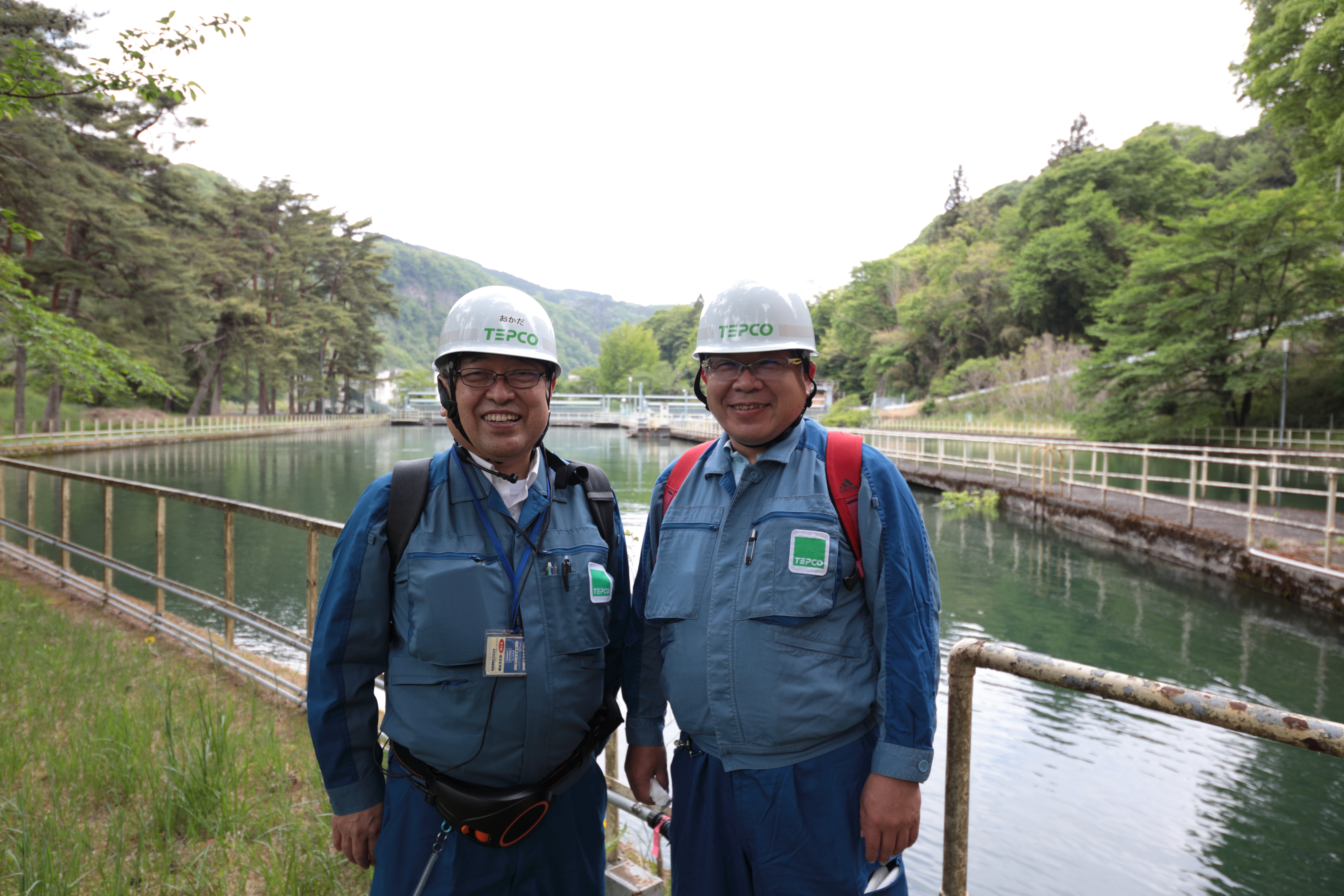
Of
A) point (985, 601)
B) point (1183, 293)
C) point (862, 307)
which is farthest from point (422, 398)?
point (985, 601)

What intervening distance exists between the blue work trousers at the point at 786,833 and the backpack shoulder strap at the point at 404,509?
832 mm

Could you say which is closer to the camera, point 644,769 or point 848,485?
point 848,485

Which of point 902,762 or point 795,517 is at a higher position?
point 795,517

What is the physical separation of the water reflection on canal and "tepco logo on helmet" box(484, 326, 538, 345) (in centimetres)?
392

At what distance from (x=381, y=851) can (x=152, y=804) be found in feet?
5.45

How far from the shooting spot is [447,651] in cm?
159

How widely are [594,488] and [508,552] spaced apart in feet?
0.97

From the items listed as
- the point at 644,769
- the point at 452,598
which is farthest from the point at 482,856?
the point at 452,598

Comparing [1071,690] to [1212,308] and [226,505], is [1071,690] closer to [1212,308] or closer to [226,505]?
[226,505]

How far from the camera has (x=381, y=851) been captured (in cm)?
166

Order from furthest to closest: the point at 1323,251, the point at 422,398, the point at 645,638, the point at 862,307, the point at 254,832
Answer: the point at 422,398 < the point at 862,307 < the point at 1323,251 < the point at 254,832 < the point at 645,638

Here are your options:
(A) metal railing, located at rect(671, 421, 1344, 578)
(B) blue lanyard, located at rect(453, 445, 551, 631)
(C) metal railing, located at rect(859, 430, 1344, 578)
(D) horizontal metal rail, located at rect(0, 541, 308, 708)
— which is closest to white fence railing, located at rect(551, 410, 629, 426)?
(A) metal railing, located at rect(671, 421, 1344, 578)

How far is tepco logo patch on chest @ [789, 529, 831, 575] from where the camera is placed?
1.61m

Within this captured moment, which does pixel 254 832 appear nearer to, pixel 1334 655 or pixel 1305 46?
pixel 1334 655
